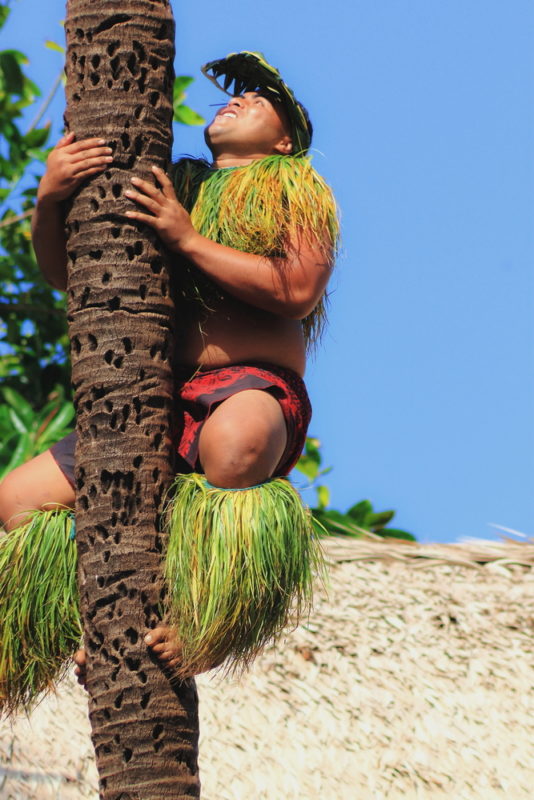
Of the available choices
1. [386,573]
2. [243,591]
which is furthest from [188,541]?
[386,573]

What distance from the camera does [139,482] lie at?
2508 millimetres

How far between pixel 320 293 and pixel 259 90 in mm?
665

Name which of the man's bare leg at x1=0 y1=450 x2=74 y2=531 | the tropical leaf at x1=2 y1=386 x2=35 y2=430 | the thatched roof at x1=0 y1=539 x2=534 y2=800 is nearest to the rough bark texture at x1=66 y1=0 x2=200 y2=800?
the man's bare leg at x1=0 y1=450 x2=74 y2=531

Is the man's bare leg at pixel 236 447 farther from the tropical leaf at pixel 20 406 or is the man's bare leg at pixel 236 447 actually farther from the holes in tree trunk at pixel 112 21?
the tropical leaf at pixel 20 406

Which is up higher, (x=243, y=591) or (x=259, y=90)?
(x=259, y=90)

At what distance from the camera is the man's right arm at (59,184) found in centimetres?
255

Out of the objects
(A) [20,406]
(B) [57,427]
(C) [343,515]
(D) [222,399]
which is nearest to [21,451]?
(B) [57,427]

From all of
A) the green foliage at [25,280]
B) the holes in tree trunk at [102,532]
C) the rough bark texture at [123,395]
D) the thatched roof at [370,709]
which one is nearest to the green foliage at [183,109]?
the green foliage at [25,280]

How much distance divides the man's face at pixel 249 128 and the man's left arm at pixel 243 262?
366 mm

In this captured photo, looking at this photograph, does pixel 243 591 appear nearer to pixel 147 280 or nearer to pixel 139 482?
pixel 139 482

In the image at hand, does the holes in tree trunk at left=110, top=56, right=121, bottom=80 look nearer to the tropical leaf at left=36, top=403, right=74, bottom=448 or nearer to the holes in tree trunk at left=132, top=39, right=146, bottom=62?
the holes in tree trunk at left=132, top=39, right=146, bottom=62

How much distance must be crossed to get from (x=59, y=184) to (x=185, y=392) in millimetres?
563

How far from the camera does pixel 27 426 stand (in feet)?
19.8

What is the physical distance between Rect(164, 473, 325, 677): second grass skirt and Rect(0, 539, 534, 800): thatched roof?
178cm
